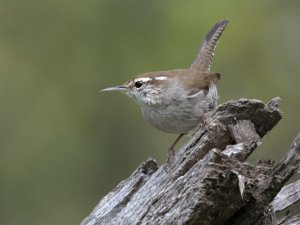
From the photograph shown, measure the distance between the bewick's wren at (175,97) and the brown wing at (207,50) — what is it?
2.43ft

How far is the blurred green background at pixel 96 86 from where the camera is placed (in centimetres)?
952

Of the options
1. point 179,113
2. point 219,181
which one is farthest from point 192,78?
point 219,181

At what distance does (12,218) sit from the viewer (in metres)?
9.35

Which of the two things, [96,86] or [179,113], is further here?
[96,86]

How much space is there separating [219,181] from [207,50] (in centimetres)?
338

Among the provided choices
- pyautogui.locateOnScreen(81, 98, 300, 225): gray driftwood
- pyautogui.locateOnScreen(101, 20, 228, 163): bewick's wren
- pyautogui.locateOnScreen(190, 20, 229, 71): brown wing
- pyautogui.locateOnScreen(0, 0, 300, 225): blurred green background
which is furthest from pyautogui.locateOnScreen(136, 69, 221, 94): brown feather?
pyautogui.locateOnScreen(0, 0, 300, 225): blurred green background

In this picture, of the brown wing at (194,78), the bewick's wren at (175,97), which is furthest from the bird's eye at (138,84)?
the brown wing at (194,78)

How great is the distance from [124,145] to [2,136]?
4.92ft

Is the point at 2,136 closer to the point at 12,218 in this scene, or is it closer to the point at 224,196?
the point at 12,218

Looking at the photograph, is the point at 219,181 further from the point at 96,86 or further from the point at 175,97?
the point at 96,86

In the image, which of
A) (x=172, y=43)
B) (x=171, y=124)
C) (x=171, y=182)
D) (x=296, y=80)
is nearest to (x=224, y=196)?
(x=171, y=182)

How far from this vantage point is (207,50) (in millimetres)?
7402

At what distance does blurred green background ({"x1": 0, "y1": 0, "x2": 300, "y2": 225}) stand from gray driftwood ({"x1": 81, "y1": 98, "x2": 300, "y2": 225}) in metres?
4.59

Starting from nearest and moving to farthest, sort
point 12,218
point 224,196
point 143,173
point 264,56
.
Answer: point 224,196, point 143,173, point 12,218, point 264,56
